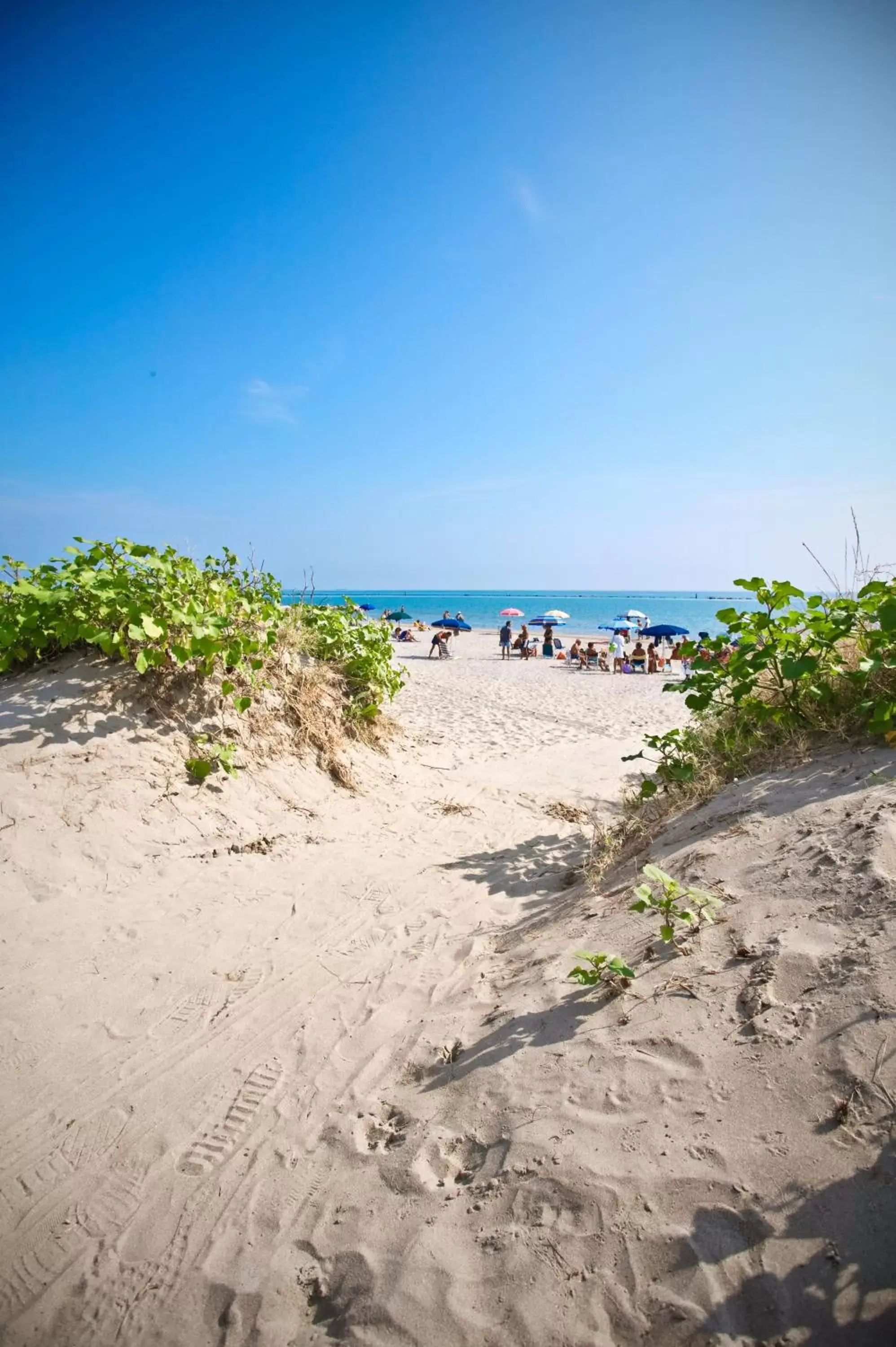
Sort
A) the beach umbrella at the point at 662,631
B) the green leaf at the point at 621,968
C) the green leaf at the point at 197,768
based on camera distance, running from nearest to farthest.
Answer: the green leaf at the point at 621,968
the green leaf at the point at 197,768
the beach umbrella at the point at 662,631

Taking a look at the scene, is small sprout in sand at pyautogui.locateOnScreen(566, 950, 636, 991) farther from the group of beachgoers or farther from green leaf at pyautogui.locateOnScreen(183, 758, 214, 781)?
the group of beachgoers

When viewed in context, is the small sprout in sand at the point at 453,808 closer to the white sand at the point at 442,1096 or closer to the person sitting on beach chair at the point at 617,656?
the white sand at the point at 442,1096

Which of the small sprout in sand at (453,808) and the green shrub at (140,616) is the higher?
the green shrub at (140,616)

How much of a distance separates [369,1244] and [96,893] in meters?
3.14

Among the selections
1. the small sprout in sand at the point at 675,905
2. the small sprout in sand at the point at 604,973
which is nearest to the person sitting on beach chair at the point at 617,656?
the small sprout in sand at the point at 675,905

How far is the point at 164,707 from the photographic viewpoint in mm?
5754

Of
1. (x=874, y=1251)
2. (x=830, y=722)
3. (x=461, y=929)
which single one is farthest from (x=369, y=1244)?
(x=830, y=722)

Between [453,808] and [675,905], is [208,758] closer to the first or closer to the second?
[453,808]

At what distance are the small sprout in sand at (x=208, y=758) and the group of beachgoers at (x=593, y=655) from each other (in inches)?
695

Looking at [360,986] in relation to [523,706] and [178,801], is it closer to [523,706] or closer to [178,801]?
[178,801]

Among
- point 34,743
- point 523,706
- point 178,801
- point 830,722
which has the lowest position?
point 523,706

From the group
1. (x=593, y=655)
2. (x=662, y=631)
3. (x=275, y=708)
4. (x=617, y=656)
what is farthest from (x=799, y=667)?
(x=662, y=631)

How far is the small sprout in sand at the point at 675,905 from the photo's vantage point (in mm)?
2781

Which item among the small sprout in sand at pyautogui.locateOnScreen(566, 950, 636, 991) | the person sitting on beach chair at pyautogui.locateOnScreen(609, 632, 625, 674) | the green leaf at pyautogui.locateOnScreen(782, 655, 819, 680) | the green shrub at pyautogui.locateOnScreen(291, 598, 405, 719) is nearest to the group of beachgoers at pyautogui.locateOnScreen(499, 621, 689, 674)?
the person sitting on beach chair at pyautogui.locateOnScreen(609, 632, 625, 674)
